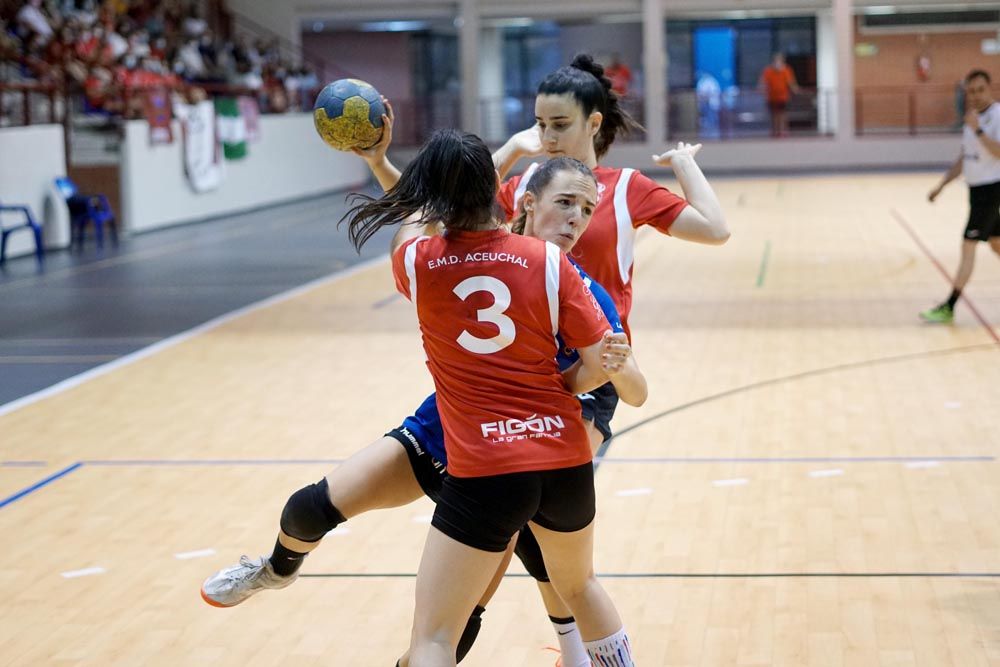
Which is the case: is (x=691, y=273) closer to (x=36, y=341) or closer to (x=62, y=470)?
(x=36, y=341)

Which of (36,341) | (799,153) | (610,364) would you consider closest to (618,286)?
(610,364)

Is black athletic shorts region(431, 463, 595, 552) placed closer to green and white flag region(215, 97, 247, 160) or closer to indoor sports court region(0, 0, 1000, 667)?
indoor sports court region(0, 0, 1000, 667)

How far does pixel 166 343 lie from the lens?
946cm

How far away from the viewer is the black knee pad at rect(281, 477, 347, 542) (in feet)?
10.2

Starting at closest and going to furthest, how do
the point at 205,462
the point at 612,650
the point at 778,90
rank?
the point at 612,650 → the point at 205,462 → the point at 778,90

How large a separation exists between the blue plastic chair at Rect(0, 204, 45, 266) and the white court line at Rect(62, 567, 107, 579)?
417 inches

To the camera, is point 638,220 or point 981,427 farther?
point 981,427

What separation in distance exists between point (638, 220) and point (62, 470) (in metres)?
3.70

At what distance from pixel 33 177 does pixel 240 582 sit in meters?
13.7

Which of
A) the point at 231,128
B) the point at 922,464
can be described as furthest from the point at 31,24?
the point at 922,464

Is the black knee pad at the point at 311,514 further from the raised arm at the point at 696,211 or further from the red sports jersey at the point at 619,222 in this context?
the raised arm at the point at 696,211

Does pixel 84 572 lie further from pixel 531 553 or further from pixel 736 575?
pixel 736 575

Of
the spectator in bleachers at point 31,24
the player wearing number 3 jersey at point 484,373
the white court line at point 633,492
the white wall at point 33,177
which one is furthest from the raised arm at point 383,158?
the spectator in bleachers at point 31,24

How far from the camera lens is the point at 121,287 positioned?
1248cm
